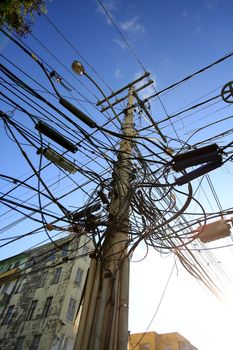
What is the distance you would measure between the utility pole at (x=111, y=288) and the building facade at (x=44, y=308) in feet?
44.9

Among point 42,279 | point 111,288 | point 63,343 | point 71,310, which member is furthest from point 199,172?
point 42,279

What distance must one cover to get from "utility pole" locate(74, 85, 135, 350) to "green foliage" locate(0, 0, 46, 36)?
129 inches

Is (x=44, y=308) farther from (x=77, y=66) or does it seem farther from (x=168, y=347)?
(x=77, y=66)

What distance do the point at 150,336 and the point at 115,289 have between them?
27896 millimetres

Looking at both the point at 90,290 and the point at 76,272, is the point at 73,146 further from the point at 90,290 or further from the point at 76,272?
the point at 76,272

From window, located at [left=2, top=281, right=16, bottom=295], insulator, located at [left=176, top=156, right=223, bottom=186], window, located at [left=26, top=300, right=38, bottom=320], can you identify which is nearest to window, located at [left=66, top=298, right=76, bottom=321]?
window, located at [left=26, top=300, right=38, bottom=320]

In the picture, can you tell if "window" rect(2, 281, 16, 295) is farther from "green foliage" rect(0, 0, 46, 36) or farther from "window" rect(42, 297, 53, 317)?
"green foliage" rect(0, 0, 46, 36)

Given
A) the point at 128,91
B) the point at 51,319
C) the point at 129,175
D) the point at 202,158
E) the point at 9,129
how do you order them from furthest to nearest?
the point at 51,319, the point at 128,91, the point at 129,175, the point at 9,129, the point at 202,158

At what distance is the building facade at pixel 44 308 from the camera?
60.6 feet

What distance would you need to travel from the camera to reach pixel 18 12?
508cm

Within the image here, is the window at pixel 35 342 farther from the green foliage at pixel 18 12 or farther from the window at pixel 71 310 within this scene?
the green foliage at pixel 18 12

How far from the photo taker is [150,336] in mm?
26609

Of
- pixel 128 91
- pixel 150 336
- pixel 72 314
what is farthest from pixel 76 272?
pixel 128 91

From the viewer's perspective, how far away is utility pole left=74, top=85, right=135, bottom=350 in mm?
3182
